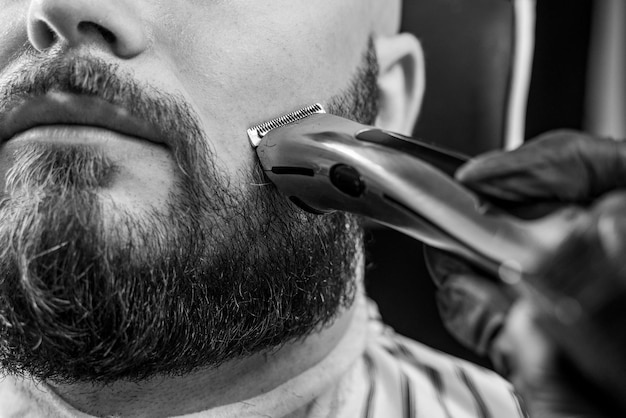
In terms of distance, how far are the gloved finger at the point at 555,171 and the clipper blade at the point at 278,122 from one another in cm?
30

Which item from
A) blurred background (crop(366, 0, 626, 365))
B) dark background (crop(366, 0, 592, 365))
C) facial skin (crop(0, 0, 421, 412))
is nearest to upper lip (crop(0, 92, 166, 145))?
facial skin (crop(0, 0, 421, 412))

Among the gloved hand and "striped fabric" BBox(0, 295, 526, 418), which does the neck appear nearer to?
"striped fabric" BBox(0, 295, 526, 418)

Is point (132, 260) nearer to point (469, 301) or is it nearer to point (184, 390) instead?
point (184, 390)

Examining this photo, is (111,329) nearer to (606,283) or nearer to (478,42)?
(606,283)

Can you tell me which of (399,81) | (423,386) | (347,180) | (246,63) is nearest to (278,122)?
(246,63)

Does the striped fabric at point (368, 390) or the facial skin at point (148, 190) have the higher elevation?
the facial skin at point (148, 190)

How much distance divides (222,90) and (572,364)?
1.53ft

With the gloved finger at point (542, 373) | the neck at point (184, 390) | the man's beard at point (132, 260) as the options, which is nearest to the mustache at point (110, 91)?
the man's beard at point (132, 260)

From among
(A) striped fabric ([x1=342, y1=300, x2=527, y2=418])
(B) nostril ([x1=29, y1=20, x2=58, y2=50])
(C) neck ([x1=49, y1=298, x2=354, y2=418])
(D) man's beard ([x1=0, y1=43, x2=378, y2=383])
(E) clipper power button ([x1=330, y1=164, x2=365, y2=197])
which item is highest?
(B) nostril ([x1=29, y1=20, x2=58, y2=50])

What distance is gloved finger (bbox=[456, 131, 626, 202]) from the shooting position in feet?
1.59

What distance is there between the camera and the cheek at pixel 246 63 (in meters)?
0.76

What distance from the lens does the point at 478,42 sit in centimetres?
156

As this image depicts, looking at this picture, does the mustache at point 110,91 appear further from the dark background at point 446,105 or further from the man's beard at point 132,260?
the dark background at point 446,105

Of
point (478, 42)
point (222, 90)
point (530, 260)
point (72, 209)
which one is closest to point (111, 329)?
point (72, 209)
